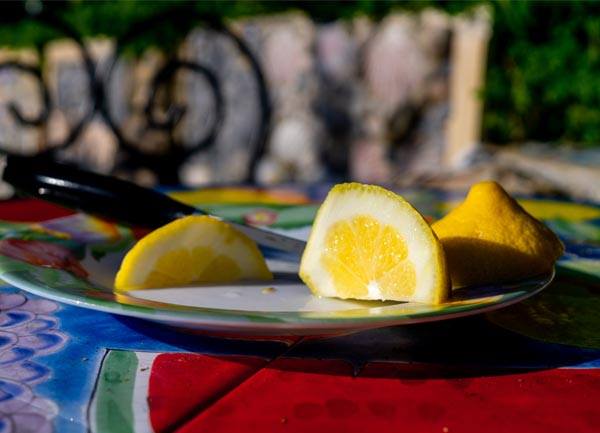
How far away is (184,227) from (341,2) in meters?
3.49

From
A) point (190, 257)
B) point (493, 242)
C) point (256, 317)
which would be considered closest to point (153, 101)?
point (190, 257)

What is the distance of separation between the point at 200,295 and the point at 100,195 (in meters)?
0.24

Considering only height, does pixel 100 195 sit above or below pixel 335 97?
above

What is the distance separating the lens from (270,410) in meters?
0.52

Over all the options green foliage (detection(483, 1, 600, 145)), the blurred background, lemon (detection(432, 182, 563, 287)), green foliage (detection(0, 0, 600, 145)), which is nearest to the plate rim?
lemon (detection(432, 182, 563, 287))

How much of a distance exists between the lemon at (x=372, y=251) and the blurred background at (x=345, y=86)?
2261 millimetres

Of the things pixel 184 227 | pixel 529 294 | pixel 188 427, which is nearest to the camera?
pixel 188 427

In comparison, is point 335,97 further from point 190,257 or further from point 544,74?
point 190,257

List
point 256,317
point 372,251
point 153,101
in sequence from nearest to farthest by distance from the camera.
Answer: point 256,317 < point 372,251 < point 153,101

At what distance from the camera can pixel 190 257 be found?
798mm

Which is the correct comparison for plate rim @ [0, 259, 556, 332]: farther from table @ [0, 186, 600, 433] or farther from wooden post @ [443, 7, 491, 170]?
wooden post @ [443, 7, 491, 170]

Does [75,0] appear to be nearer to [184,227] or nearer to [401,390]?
[184,227]

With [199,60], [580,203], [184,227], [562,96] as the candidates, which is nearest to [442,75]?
[562,96]

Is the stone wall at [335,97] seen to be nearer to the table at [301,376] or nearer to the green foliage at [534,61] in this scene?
the green foliage at [534,61]
